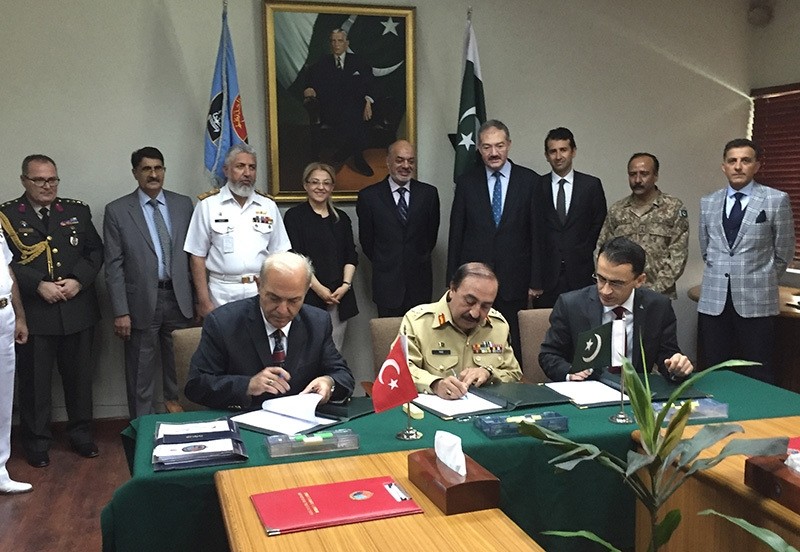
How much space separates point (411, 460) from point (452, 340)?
3.77 ft

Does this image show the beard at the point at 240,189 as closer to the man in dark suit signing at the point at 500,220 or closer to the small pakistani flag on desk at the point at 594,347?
the man in dark suit signing at the point at 500,220

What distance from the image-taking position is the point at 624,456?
222 centimetres

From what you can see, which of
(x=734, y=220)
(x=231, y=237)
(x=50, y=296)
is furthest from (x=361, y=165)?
(x=734, y=220)

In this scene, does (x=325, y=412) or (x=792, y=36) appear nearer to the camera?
(x=325, y=412)

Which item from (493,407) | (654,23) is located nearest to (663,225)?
(654,23)

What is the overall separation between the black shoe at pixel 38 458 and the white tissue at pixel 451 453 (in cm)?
294

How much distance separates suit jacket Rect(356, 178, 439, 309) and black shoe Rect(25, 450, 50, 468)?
195 centimetres

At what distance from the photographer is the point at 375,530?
5.14 feet

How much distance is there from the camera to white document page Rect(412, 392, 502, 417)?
2.36m

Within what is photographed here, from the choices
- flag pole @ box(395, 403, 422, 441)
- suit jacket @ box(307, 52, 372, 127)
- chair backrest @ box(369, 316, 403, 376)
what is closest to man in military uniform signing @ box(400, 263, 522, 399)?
chair backrest @ box(369, 316, 403, 376)

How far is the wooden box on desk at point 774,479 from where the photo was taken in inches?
65.5

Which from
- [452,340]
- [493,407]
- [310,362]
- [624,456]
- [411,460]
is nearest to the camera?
[411,460]

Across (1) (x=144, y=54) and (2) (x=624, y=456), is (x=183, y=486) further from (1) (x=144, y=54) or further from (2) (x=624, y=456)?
(1) (x=144, y=54)

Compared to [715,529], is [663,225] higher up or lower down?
higher up
